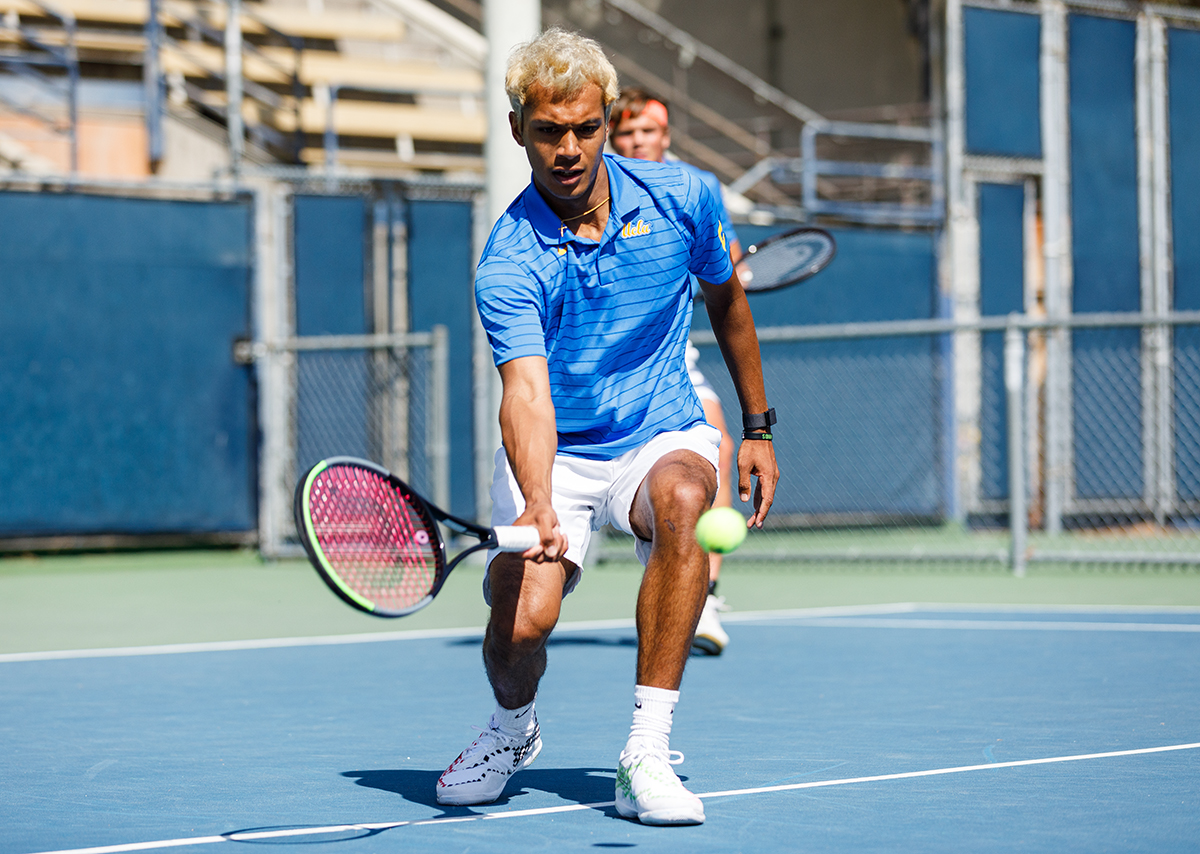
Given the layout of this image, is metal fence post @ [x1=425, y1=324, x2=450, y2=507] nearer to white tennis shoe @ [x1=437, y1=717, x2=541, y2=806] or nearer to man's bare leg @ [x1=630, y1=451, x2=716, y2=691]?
white tennis shoe @ [x1=437, y1=717, x2=541, y2=806]

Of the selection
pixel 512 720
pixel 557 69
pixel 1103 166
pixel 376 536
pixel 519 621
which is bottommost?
pixel 512 720

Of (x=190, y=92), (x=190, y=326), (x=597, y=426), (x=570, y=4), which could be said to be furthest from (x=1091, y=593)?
(x=570, y=4)

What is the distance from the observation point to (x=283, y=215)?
1077cm

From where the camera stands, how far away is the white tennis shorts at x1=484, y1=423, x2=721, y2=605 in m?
3.53

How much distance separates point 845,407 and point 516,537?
8.79m

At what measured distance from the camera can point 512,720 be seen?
3.51m

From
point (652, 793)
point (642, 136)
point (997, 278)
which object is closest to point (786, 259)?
point (642, 136)

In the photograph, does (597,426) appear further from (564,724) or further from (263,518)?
(263,518)

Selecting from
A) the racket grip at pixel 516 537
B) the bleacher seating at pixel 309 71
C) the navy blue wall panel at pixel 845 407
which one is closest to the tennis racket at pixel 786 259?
the racket grip at pixel 516 537

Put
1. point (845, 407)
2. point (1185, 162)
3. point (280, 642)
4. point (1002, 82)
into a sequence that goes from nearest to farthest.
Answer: point (280, 642) → point (845, 407) → point (1002, 82) → point (1185, 162)

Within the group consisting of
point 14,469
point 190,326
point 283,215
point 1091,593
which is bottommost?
point 1091,593

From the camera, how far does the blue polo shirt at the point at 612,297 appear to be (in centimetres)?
338

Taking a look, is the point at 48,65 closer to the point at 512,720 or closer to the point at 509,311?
the point at 509,311

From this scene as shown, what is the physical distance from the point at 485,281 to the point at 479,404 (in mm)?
6648
